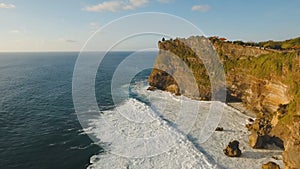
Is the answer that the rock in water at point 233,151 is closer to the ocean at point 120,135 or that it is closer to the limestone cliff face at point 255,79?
the ocean at point 120,135

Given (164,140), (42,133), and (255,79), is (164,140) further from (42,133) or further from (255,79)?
(255,79)

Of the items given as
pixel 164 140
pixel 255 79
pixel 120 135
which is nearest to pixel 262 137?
pixel 164 140

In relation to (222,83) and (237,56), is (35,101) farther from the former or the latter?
(237,56)

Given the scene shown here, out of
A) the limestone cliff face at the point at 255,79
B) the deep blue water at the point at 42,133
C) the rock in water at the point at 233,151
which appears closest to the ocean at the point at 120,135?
the deep blue water at the point at 42,133

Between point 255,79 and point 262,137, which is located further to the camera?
point 255,79

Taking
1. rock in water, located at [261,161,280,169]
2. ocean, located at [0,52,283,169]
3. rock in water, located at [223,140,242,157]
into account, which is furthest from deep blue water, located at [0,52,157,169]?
rock in water, located at [261,161,280,169]
